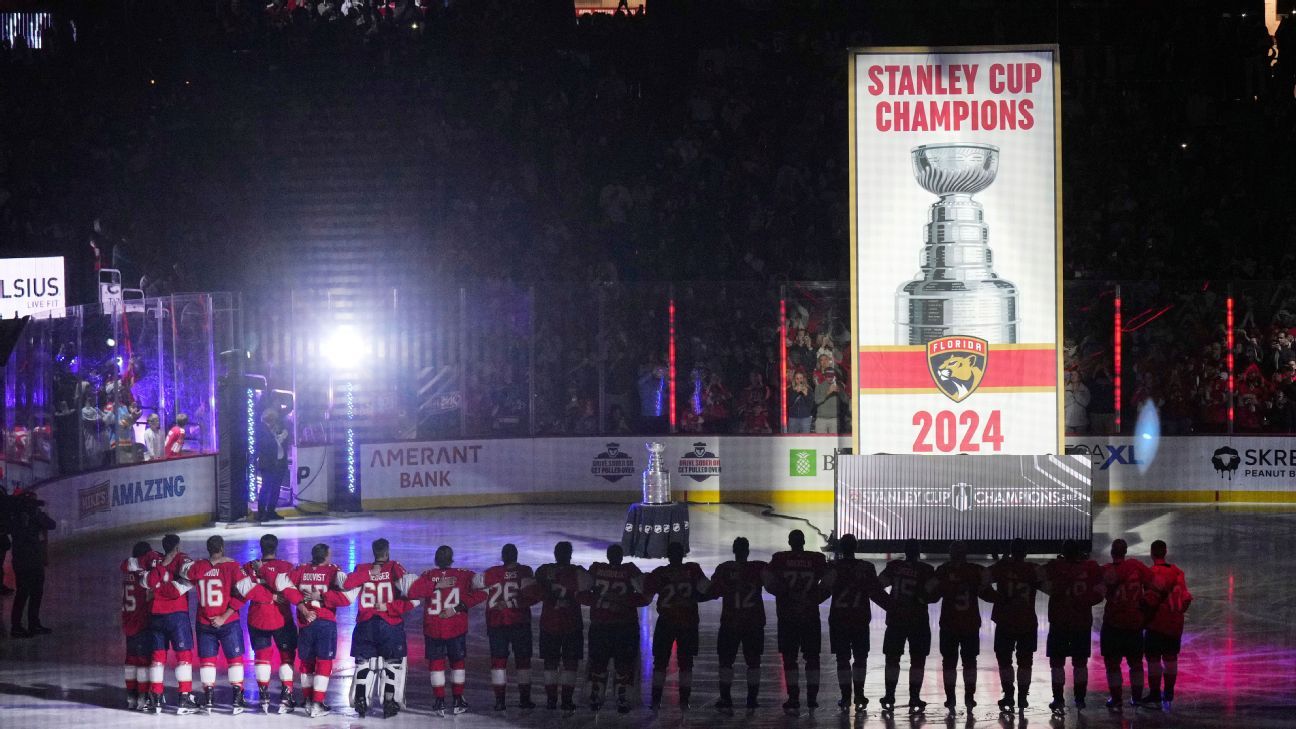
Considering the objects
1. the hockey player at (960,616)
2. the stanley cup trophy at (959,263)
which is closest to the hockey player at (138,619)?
the hockey player at (960,616)

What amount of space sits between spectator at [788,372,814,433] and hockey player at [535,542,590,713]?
13439 millimetres

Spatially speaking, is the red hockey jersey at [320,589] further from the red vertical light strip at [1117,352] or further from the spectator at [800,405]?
the red vertical light strip at [1117,352]

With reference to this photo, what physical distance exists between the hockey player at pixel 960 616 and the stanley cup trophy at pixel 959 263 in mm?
6923

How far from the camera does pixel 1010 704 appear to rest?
41.5 ft

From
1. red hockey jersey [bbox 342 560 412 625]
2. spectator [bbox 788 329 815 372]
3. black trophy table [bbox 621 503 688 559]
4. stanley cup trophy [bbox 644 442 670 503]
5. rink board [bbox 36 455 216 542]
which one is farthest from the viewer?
spectator [bbox 788 329 815 372]

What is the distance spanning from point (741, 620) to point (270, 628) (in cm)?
406

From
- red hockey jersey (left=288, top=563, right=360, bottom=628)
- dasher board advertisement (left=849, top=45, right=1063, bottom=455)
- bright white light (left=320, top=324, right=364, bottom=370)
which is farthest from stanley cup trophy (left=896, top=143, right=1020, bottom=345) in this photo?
bright white light (left=320, top=324, right=364, bottom=370)

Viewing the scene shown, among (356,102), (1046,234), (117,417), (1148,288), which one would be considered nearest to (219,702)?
(117,417)

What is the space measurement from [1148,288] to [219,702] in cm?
1780

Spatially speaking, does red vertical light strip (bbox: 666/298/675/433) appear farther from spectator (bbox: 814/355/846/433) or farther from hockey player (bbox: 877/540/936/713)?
hockey player (bbox: 877/540/936/713)

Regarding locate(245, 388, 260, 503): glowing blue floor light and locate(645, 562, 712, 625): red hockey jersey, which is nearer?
locate(645, 562, 712, 625): red hockey jersey

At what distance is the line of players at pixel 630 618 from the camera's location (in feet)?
41.2

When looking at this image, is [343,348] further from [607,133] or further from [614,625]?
[614,625]

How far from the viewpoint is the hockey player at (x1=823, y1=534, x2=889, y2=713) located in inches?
496
